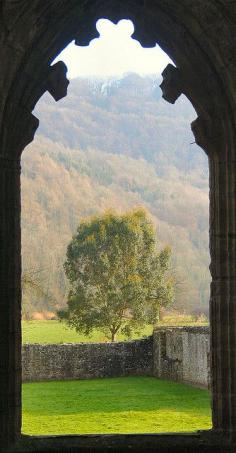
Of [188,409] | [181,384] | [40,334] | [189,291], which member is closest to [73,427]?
[188,409]

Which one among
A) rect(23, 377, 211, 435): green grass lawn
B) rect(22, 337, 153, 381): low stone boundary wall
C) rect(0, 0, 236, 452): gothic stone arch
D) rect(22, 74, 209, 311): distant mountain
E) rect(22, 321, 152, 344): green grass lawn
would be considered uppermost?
rect(22, 74, 209, 311): distant mountain

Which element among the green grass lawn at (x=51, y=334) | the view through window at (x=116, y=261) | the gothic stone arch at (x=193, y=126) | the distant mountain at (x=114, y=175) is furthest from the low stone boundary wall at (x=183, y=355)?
the distant mountain at (x=114, y=175)

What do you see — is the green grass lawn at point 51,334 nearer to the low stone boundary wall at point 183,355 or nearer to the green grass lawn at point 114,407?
the green grass lawn at point 114,407

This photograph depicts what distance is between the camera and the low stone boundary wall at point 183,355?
69.3 ft

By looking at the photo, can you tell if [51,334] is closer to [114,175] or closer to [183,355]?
[183,355]

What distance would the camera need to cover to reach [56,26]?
5.14 m

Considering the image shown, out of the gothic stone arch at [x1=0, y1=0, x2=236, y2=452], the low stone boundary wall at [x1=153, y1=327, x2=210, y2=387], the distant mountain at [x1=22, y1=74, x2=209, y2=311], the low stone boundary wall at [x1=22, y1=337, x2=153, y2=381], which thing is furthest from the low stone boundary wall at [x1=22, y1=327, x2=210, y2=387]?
the distant mountain at [x1=22, y1=74, x2=209, y2=311]

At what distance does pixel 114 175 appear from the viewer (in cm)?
9619

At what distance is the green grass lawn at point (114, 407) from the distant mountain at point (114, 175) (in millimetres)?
29203

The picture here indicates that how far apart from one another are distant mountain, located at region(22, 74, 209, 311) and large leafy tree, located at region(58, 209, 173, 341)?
1780cm

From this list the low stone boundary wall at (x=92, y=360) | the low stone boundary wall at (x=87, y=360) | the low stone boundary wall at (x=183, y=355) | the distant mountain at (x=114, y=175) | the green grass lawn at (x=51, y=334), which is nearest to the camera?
the low stone boundary wall at (x=183, y=355)

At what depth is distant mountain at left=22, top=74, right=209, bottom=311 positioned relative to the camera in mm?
72375

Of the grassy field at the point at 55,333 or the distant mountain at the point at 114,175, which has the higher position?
the distant mountain at the point at 114,175

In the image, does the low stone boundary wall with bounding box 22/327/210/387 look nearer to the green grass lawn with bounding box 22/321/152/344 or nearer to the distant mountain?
the green grass lawn with bounding box 22/321/152/344
